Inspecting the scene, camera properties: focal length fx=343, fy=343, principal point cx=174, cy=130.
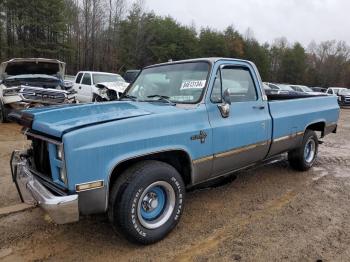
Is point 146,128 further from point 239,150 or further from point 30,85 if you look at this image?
point 30,85

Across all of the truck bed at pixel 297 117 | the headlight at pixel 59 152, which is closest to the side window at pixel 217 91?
the truck bed at pixel 297 117

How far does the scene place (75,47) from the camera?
38.7 metres

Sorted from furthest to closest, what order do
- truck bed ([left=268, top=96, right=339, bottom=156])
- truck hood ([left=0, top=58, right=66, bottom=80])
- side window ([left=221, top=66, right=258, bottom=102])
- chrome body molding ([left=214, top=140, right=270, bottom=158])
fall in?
1. truck hood ([left=0, top=58, right=66, bottom=80])
2. truck bed ([left=268, top=96, right=339, bottom=156])
3. side window ([left=221, top=66, right=258, bottom=102])
4. chrome body molding ([left=214, top=140, right=270, bottom=158])

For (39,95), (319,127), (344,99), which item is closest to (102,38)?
(344,99)

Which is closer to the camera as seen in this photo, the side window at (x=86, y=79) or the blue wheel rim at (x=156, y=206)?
the blue wheel rim at (x=156, y=206)

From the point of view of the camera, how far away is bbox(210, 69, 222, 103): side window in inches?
161

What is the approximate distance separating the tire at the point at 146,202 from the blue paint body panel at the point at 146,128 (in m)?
0.21

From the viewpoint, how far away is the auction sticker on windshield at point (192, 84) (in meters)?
4.09

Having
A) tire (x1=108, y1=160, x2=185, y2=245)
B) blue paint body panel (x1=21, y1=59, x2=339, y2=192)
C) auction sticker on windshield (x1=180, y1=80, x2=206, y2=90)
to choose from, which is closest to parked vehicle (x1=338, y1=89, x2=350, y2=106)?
blue paint body panel (x1=21, y1=59, x2=339, y2=192)

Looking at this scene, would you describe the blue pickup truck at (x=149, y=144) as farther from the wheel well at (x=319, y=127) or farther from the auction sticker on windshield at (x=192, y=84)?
the wheel well at (x=319, y=127)

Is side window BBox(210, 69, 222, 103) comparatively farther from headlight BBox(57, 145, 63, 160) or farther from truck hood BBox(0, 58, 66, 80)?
truck hood BBox(0, 58, 66, 80)

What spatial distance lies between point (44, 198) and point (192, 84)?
84.2 inches

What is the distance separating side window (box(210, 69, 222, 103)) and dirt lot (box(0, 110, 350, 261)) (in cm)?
145

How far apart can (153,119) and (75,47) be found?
38048 mm
